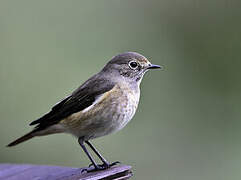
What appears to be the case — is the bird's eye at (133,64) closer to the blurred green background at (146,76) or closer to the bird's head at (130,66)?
the bird's head at (130,66)

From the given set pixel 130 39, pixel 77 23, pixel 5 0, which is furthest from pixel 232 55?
pixel 5 0

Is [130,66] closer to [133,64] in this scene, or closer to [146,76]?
[133,64]

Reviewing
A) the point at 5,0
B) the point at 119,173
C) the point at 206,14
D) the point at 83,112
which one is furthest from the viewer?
the point at 206,14

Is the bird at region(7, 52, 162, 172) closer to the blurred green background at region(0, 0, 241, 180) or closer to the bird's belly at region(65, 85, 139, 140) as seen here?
the bird's belly at region(65, 85, 139, 140)

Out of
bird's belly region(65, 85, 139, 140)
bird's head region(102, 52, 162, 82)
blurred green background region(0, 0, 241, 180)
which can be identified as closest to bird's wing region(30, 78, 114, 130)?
bird's belly region(65, 85, 139, 140)

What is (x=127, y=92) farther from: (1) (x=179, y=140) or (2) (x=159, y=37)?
(2) (x=159, y=37)

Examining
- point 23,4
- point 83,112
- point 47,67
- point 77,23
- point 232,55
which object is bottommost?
point 83,112
